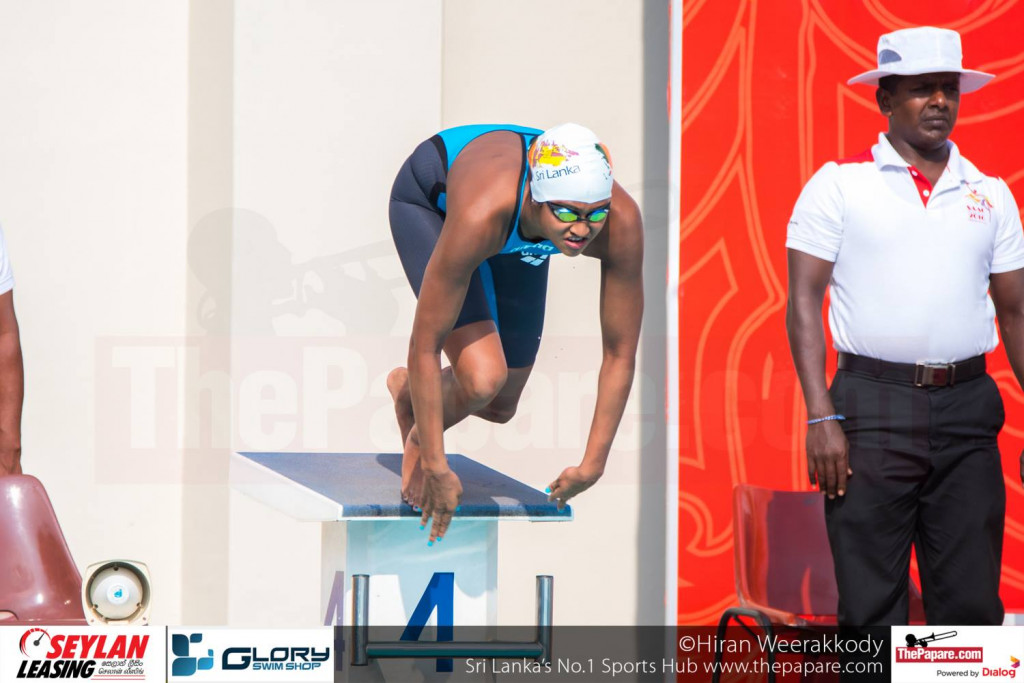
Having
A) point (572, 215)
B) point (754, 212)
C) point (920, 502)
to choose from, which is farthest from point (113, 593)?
point (754, 212)

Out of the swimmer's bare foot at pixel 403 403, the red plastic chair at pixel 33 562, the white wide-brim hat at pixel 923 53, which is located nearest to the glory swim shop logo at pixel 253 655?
the red plastic chair at pixel 33 562

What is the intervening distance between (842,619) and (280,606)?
2.55 metres

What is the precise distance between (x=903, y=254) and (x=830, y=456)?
591mm

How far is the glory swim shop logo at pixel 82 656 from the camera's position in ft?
9.28

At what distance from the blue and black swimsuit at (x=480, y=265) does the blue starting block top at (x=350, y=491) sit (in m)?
0.49

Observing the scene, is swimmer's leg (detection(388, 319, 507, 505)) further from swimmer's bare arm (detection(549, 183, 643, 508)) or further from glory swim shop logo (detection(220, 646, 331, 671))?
glory swim shop logo (detection(220, 646, 331, 671))

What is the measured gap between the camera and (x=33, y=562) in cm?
336

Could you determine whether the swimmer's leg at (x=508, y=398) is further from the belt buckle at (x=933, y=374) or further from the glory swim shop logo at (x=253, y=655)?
the belt buckle at (x=933, y=374)

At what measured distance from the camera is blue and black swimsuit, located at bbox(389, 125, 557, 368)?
3.44 m

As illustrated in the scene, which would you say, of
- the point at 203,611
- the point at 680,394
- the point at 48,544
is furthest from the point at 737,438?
the point at 48,544

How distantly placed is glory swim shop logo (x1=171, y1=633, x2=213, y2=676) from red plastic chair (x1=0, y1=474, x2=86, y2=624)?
0.55 m

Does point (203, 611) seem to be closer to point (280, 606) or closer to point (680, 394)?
point (280, 606)

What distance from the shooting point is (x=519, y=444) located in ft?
17.5

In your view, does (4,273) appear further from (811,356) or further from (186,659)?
(811,356)
